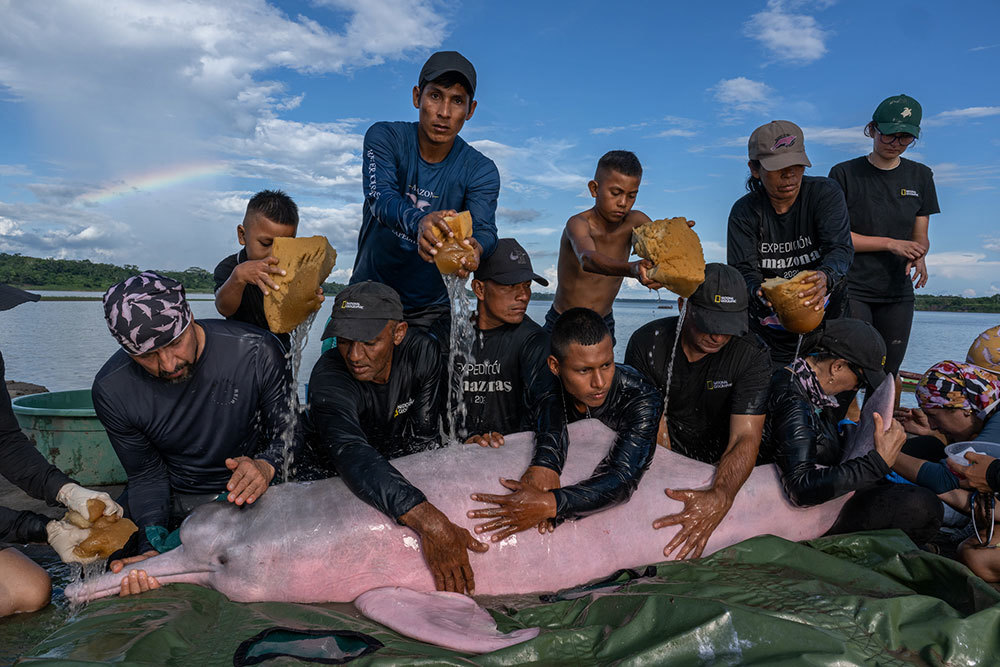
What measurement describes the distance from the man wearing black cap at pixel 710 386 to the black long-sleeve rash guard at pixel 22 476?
412cm

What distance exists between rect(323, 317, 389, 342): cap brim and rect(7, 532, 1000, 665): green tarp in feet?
5.58

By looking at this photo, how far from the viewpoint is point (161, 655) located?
2.97 meters

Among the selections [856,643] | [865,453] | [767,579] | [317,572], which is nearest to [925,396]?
[865,453]

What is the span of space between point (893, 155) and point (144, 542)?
300 inches

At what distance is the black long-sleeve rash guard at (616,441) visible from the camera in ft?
14.3

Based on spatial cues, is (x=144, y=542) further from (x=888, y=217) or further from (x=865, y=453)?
(x=888, y=217)

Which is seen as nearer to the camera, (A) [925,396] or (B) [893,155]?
(A) [925,396]

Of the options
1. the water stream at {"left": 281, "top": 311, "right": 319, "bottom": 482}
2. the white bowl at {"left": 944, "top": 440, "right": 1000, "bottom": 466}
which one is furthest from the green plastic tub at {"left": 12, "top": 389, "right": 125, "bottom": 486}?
the white bowl at {"left": 944, "top": 440, "right": 1000, "bottom": 466}

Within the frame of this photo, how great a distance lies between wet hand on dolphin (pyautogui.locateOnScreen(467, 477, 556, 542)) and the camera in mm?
4188

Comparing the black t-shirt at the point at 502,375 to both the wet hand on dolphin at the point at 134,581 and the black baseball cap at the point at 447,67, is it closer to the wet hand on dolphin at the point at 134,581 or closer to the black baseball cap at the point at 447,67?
the black baseball cap at the point at 447,67

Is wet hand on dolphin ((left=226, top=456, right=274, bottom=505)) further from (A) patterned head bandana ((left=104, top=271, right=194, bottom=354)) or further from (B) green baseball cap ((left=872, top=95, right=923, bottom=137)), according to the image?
(B) green baseball cap ((left=872, top=95, right=923, bottom=137))

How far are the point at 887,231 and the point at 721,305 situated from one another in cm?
339

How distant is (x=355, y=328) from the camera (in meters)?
4.50


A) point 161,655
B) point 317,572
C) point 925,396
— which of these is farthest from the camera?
point 925,396
